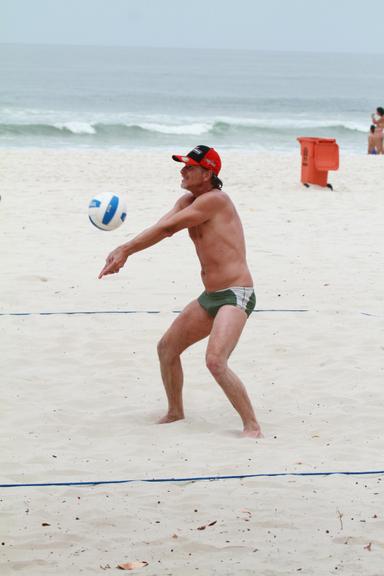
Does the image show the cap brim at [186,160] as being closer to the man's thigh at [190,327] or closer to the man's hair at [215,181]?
the man's hair at [215,181]

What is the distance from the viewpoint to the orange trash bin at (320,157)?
13688mm

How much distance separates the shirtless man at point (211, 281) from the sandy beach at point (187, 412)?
257 mm

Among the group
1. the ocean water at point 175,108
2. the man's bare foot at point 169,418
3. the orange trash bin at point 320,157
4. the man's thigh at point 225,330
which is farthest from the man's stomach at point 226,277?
the ocean water at point 175,108

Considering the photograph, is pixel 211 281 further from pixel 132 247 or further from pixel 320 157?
pixel 320 157

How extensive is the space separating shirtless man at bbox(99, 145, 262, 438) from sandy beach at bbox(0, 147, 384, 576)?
26 cm

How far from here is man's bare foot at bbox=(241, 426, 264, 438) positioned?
4648 mm

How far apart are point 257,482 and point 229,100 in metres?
49.8

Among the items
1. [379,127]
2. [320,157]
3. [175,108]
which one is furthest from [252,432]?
[175,108]

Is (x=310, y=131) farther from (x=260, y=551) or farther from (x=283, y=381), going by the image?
(x=260, y=551)

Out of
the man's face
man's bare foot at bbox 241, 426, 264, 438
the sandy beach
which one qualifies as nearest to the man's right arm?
the man's face

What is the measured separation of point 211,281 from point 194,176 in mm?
507

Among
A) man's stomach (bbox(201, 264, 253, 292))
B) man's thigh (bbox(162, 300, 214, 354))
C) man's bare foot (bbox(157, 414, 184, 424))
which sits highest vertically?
man's stomach (bbox(201, 264, 253, 292))

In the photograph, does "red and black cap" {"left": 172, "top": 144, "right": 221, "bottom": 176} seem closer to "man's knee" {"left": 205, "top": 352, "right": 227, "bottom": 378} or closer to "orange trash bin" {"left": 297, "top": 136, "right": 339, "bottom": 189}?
"man's knee" {"left": 205, "top": 352, "right": 227, "bottom": 378}

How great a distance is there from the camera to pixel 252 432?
467 centimetres
